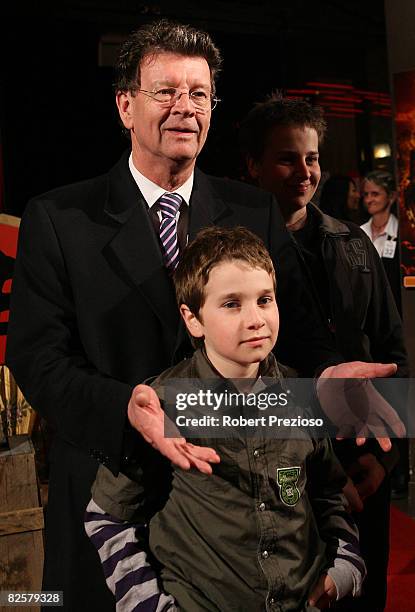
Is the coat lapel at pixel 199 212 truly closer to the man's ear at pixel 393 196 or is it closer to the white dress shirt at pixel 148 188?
the white dress shirt at pixel 148 188

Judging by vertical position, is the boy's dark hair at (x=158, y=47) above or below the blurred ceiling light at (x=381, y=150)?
above

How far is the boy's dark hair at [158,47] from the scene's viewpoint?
1534 mm

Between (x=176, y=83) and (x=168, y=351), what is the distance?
2.08 feet

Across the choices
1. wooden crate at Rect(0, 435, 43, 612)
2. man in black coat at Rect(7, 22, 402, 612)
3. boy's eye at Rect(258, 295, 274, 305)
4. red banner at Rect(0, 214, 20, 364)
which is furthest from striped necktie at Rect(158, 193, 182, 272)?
wooden crate at Rect(0, 435, 43, 612)

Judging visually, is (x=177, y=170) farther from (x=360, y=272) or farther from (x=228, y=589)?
(x=228, y=589)

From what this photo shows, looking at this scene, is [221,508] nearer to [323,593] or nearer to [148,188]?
[323,593]

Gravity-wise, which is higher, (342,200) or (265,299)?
(342,200)

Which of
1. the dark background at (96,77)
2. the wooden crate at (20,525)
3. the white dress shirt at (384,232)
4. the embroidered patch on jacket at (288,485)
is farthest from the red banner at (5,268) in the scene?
the white dress shirt at (384,232)

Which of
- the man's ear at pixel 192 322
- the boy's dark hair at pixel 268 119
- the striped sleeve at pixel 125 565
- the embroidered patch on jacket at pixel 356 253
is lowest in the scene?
the striped sleeve at pixel 125 565

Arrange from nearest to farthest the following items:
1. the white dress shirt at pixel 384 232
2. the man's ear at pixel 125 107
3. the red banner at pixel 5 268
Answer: the man's ear at pixel 125 107 < the red banner at pixel 5 268 < the white dress shirt at pixel 384 232

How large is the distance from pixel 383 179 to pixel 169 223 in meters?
0.67

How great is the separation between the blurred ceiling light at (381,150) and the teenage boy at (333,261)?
0.18 meters

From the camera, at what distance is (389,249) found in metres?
1.89
